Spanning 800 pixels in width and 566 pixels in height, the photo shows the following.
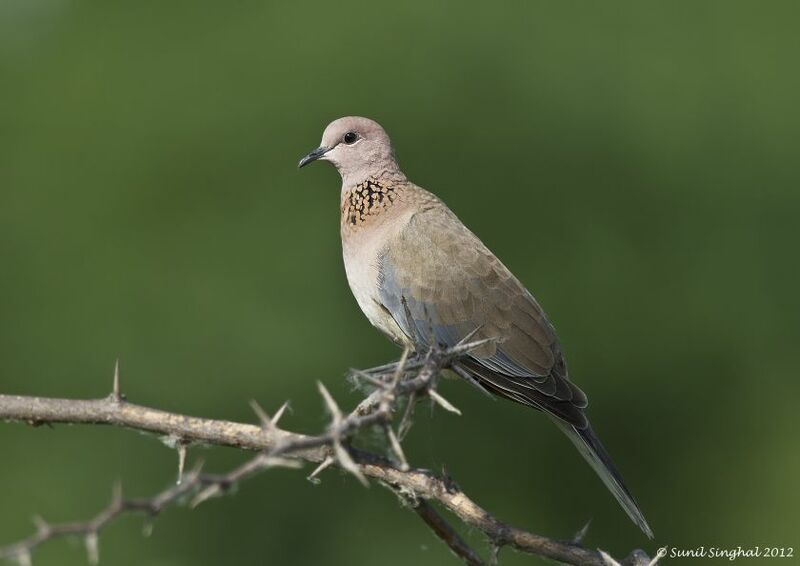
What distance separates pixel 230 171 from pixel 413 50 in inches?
65.2

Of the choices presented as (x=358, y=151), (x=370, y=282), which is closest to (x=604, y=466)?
(x=370, y=282)

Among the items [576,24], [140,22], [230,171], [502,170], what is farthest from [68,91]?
[576,24]

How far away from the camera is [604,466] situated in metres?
4.13

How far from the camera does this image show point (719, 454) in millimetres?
9039

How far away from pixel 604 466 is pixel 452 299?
95cm

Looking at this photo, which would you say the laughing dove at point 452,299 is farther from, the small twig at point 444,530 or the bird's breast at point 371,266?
the small twig at point 444,530

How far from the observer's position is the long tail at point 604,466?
3.95 meters

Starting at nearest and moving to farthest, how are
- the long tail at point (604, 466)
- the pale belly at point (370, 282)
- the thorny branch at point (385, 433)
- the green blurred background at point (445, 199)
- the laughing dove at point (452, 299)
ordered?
the thorny branch at point (385, 433)
the long tail at point (604, 466)
the laughing dove at point (452, 299)
the pale belly at point (370, 282)
the green blurred background at point (445, 199)

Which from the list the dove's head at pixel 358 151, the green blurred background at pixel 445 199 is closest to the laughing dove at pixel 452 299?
the dove's head at pixel 358 151

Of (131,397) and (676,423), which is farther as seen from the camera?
(676,423)

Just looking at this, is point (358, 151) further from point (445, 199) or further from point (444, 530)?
point (445, 199)

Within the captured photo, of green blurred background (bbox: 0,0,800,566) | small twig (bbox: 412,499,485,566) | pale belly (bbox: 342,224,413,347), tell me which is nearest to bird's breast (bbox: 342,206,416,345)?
pale belly (bbox: 342,224,413,347)

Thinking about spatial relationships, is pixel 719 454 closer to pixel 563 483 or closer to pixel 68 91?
pixel 563 483

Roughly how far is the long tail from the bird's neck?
1.20 meters
